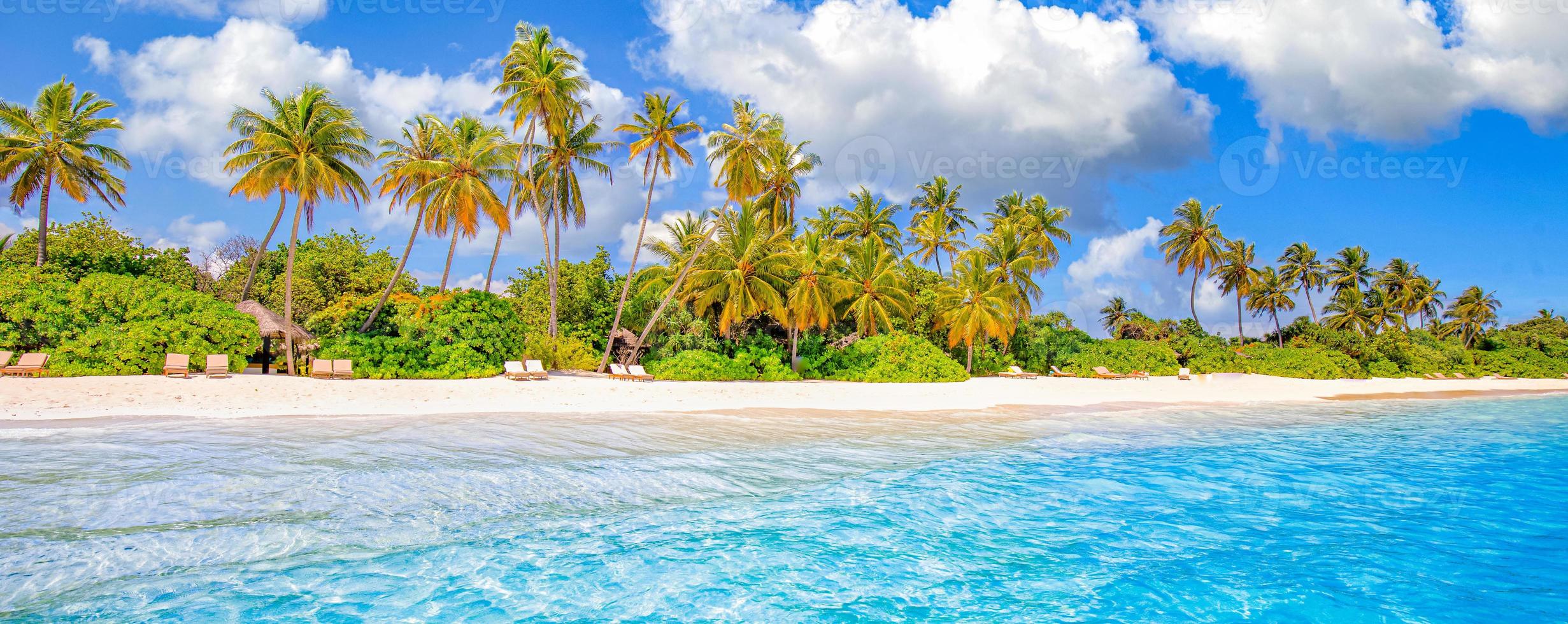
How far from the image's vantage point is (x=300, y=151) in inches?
792

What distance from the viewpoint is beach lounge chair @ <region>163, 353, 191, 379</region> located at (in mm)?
16812

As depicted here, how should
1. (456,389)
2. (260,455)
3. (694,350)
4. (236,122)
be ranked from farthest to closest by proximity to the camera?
1. (694,350)
2. (236,122)
3. (456,389)
4. (260,455)

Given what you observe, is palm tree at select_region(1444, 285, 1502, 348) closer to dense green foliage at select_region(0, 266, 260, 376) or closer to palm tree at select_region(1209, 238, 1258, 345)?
palm tree at select_region(1209, 238, 1258, 345)

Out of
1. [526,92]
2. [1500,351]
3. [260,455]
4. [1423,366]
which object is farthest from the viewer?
[1500,351]

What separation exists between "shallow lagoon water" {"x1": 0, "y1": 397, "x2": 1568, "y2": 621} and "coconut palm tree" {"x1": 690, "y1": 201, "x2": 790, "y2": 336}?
13.6m

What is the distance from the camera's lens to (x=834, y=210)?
37312mm

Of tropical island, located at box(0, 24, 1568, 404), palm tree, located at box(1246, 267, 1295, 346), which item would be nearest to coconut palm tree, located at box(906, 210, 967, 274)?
tropical island, located at box(0, 24, 1568, 404)

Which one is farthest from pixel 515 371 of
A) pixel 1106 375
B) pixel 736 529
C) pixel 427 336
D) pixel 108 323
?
pixel 1106 375

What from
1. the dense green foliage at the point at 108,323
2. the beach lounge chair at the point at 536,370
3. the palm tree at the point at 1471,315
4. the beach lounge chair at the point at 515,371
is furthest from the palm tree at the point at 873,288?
the palm tree at the point at 1471,315

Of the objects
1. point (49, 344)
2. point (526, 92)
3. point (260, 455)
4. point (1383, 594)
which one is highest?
point (526, 92)

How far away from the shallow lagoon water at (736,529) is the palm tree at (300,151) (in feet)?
34.2

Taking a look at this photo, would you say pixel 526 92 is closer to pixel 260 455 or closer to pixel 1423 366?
pixel 260 455

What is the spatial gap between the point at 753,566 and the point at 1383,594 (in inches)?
188

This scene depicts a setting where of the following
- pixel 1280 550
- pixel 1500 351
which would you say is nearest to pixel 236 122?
pixel 1280 550
